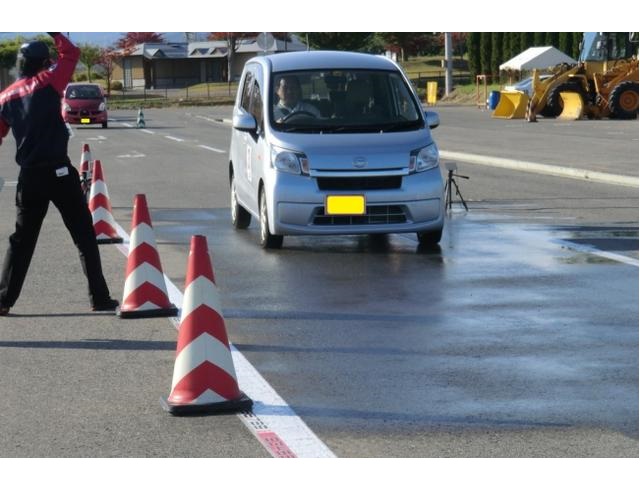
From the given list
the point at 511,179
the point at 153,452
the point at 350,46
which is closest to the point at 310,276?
the point at 153,452

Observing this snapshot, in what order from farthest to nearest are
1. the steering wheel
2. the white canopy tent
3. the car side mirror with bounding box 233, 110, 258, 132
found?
1. the white canopy tent
2. the car side mirror with bounding box 233, 110, 258, 132
3. the steering wheel

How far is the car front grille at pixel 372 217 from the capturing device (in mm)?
12945

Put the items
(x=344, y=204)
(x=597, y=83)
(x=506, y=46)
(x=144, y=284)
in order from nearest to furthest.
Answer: (x=144, y=284), (x=344, y=204), (x=597, y=83), (x=506, y=46)

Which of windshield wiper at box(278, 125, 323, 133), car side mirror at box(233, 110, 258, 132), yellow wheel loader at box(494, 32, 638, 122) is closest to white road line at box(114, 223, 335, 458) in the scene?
windshield wiper at box(278, 125, 323, 133)

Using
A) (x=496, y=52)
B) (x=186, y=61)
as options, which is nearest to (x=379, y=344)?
(x=496, y=52)

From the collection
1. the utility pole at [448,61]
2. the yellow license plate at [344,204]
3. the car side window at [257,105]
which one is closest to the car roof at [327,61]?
the car side window at [257,105]

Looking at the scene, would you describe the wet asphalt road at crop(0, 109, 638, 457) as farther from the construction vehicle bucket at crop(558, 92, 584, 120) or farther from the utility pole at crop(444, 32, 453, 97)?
the utility pole at crop(444, 32, 453, 97)

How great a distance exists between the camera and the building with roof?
117625 mm

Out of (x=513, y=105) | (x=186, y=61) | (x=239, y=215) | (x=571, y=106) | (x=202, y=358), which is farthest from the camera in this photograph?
(x=186, y=61)

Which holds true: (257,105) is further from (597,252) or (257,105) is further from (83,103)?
(83,103)

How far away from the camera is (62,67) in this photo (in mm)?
9734

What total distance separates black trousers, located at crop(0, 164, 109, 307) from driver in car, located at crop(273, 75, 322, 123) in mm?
3889

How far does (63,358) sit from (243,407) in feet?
6.19

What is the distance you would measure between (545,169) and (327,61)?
9.95 metres
